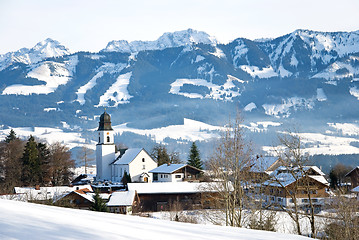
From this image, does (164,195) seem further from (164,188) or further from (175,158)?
(175,158)

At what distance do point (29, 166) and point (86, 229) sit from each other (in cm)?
5340

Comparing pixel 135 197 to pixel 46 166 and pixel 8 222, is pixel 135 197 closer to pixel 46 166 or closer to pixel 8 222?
pixel 46 166

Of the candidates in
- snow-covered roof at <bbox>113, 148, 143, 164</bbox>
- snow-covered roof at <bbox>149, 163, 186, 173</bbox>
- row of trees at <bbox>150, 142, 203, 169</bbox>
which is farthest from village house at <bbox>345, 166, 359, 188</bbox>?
snow-covered roof at <bbox>113, 148, 143, 164</bbox>

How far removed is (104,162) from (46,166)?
22.3 metres

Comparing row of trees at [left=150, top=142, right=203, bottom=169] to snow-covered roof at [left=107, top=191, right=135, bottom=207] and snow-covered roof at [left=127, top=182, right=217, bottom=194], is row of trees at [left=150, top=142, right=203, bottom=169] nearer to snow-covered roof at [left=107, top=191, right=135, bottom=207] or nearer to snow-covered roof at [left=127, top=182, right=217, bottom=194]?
snow-covered roof at [left=127, top=182, right=217, bottom=194]

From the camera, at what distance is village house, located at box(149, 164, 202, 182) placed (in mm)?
66750

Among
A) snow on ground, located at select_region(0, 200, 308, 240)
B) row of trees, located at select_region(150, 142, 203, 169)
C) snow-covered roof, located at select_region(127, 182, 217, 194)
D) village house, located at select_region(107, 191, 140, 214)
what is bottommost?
village house, located at select_region(107, 191, 140, 214)

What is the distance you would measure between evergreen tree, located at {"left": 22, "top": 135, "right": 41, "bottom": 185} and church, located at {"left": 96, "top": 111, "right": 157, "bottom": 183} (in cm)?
1894

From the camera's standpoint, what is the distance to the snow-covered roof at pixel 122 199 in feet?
144

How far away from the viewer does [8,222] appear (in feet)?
20.7

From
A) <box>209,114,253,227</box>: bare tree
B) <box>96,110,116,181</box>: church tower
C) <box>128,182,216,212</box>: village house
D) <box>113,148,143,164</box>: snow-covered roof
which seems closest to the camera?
<box>209,114,253,227</box>: bare tree

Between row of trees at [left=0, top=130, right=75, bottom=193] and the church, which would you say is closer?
row of trees at [left=0, top=130, right=75, bottom=193]

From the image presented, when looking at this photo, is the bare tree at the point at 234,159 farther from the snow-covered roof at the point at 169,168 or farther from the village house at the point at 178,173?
the snow-covered roof at the point at 169,168

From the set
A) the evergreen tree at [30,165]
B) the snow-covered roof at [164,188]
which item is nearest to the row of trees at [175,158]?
the snow-covered roof at [164,188]
